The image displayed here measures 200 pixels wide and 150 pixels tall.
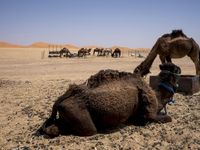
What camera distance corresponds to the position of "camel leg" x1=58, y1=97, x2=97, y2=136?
6016 mm

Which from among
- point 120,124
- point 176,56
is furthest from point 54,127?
point 176,56

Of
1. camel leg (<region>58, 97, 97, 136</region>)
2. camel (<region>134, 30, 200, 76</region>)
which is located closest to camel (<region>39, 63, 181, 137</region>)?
A: camel leg (<region>58, 97, 97, 136</region>)

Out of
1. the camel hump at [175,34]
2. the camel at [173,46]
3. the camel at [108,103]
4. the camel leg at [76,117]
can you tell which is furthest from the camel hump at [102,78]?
the camel hump at [175,34]

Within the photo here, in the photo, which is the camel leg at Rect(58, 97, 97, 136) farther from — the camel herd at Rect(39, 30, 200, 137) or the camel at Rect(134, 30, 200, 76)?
the camel at Rect(134, 30, 200, 76)

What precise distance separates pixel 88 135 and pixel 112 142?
1.65 ft

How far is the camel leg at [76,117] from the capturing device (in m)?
6.02

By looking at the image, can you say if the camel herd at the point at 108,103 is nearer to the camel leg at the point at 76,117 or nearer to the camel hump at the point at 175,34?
the camel leg at the point at 76,117

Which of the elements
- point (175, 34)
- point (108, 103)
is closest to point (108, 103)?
point (108, 103)

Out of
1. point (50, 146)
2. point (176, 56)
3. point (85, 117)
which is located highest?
point (176, 56)

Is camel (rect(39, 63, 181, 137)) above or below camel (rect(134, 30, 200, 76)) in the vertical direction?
below

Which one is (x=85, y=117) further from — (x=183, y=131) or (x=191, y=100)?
(x=191, y=100)

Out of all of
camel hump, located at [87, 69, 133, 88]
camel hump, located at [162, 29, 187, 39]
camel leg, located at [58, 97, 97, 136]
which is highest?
camel hump, located at [162, 29, 187, 39]

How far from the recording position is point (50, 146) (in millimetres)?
5758

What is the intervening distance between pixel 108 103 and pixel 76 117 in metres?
0.68
